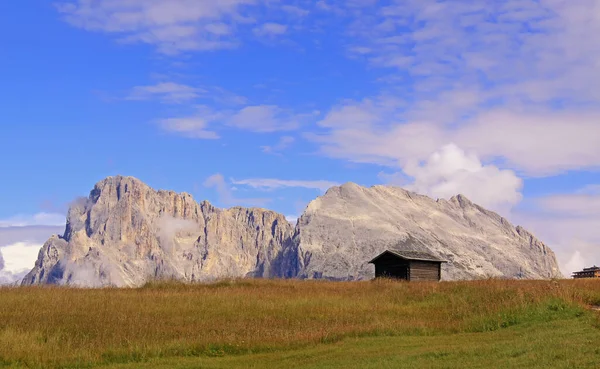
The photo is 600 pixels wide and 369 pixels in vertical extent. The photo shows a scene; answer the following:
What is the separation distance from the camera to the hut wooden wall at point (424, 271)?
57.3 m

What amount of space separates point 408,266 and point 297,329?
114 feet

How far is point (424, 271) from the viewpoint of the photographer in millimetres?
58938

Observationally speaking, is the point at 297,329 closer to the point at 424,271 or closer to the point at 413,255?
the point at 413,255

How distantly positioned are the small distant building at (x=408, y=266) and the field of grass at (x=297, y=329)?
23.0 m

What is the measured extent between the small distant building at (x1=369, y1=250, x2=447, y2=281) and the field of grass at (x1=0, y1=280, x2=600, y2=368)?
905 inches

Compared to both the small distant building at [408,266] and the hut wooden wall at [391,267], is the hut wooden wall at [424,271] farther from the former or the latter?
the hut wooden wall at [391,267]

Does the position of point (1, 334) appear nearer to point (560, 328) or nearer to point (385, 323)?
point (385, 323)

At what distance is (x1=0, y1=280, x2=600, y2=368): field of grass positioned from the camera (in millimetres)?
17812

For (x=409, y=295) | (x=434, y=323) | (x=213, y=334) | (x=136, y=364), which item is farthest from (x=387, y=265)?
(x=136, y=364)

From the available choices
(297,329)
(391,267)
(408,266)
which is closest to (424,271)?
(408,266)

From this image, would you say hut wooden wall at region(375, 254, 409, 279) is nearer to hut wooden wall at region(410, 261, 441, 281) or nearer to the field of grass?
hut wooden wall at region(410, 261, 441, 281)

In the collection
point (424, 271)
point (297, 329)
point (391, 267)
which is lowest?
point (297, 329)

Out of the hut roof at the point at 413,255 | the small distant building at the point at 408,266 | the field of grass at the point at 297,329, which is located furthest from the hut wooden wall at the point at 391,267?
the field of grass at the point at 297,329

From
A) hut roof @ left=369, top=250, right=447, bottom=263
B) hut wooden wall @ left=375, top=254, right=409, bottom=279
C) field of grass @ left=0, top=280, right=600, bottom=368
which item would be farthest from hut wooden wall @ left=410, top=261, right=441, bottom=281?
field of grass @ left=0, top=280, right=600, bottom=368
